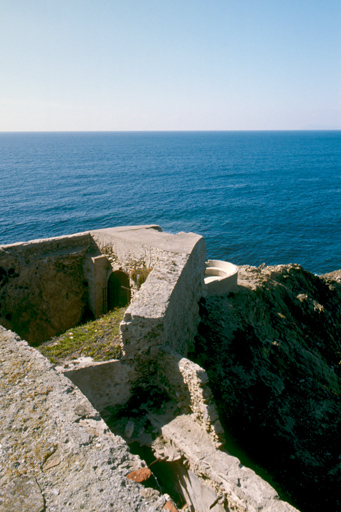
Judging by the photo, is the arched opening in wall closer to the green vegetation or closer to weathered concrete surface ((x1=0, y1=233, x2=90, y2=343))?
the green vegetation

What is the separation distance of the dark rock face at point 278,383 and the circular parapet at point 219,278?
569 millimetres

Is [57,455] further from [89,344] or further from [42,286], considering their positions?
[42,286]

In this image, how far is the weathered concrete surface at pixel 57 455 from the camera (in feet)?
16.9

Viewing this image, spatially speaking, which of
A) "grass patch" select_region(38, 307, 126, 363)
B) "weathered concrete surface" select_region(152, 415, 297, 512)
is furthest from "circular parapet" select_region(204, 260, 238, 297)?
"weathered concrete surface" select_region(152, 415, 297, 512)

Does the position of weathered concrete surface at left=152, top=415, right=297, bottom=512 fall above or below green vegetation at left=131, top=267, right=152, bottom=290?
below

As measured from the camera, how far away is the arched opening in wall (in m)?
16.9

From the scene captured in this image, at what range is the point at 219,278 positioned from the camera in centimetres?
2150

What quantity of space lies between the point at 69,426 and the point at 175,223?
1880 inches

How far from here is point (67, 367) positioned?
10.2 metres

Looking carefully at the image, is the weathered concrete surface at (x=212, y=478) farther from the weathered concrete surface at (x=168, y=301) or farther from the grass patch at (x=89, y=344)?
the grass patch at (x=89, y=344)

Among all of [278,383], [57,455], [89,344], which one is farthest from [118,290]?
[57,455]

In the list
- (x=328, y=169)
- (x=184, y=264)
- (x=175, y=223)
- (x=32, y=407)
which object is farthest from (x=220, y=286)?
(x=328, y=169)

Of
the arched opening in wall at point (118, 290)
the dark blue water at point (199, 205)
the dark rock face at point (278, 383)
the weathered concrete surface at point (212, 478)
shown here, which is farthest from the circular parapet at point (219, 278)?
the dark blue water at point (199, 205)

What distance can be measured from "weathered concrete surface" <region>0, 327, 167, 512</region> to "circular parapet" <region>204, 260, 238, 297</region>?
1297cm
